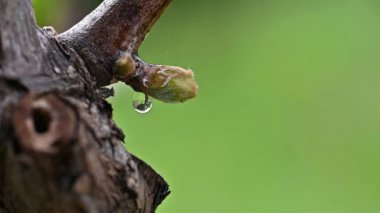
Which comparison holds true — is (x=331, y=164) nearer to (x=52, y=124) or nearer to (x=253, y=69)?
(x=253, y=69)

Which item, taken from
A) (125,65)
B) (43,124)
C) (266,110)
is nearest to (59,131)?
(43,124)

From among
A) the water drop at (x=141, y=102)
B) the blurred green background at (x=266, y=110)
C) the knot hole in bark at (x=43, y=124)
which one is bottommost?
the knot hole in bark at (x=43, y=124)

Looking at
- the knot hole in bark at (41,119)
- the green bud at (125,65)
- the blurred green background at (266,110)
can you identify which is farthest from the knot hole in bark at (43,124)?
the blurred green background at (266,110)

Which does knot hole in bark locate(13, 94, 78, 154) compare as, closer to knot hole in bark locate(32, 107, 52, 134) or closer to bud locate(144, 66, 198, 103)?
knot hole in bark locate(32, 107, 52, 134)

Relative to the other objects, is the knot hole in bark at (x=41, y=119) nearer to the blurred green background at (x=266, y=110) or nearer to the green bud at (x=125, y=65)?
the green bud at (x=125, y=65)

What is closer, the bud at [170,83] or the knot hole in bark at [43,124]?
the knot hole in bark at [43,124]
